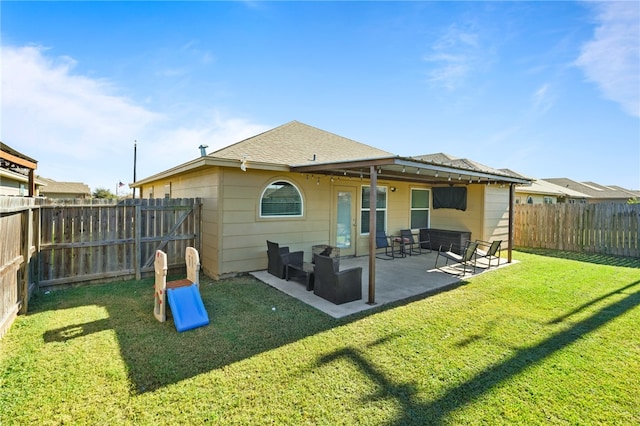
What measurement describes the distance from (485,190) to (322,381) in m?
8.91

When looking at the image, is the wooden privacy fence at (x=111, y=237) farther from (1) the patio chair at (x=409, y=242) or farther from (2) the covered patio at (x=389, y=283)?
(1) the patio chair at (x=409, y=242)

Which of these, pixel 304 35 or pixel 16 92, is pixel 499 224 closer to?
pixel 304 35

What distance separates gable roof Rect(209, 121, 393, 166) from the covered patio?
251cm

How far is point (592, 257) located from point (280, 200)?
9920 millimetres

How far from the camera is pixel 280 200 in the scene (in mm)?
6836

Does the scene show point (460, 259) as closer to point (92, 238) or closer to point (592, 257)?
point (592, 257)

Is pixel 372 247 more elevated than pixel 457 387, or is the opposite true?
pixel 372 247

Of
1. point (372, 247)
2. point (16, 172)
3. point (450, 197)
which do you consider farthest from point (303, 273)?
point (16, 172)

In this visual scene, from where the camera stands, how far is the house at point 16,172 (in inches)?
272

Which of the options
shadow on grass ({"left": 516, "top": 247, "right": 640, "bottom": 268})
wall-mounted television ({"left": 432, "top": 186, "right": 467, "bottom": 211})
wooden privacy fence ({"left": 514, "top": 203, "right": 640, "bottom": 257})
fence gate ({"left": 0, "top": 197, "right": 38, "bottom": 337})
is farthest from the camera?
wall-mounted television ({"left": 432, "top": 186, "right": 467, "bottom": 211})

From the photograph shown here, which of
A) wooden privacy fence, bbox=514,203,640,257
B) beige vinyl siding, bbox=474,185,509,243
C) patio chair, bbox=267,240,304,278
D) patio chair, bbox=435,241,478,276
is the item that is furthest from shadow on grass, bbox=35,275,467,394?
wooden privacy fence, bbox=514,203,640,257

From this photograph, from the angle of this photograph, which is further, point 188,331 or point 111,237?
point 111,237

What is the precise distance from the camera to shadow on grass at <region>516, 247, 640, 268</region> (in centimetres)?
816

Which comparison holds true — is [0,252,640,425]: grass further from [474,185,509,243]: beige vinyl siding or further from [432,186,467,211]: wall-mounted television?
[432,186,467,211]: wall-mounted television
